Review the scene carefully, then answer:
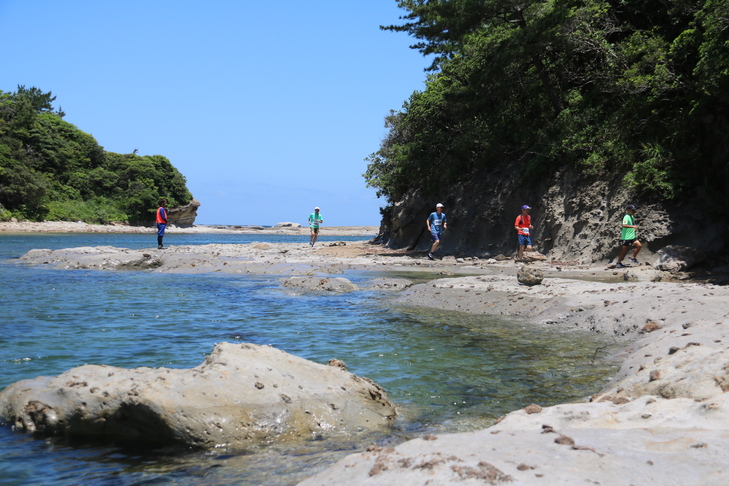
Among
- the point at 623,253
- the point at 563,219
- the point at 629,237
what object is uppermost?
the point at 563,219

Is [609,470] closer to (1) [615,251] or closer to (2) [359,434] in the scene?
(2) [359,434]

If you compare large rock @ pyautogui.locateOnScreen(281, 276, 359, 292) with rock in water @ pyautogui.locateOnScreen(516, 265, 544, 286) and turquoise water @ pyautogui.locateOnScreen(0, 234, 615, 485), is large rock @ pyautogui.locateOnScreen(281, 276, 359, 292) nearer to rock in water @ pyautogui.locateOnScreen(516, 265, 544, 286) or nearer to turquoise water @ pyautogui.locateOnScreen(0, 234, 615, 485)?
turquoise water @ pyautogui.locateOnScreen(0, 234, 615, 485)

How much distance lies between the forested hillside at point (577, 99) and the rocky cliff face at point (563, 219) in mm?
239

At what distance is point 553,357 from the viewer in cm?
724

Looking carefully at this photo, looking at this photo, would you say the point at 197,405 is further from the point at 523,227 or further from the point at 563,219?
the point at 563,219

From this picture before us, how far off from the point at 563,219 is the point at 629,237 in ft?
13.8

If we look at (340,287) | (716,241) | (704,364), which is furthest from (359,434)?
(716,241)

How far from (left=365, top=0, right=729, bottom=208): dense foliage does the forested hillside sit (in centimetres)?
4

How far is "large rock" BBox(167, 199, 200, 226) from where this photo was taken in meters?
84.9

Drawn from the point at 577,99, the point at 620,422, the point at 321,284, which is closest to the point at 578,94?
the point at 577,99

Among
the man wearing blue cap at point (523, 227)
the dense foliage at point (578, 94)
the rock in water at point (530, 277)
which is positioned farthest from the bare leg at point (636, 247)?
the rock in water at point (530, 277)

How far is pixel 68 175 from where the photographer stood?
72500 millimetres

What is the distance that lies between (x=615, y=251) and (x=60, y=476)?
16513 millimetres

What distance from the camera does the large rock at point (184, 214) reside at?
3342 inches
